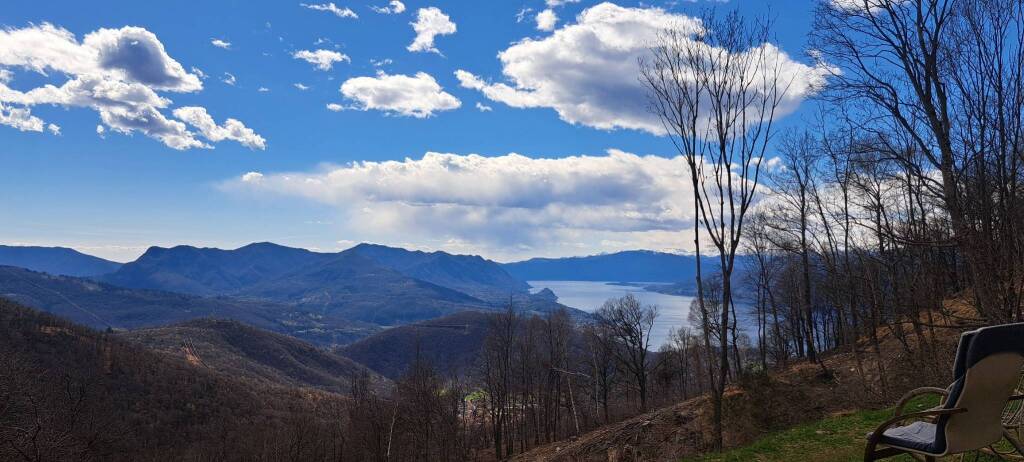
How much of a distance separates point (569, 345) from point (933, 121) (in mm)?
46032

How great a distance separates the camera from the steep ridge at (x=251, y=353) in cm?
12888

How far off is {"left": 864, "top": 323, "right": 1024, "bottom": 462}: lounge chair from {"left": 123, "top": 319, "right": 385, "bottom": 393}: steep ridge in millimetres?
128336

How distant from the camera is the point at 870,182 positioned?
50.9 feet

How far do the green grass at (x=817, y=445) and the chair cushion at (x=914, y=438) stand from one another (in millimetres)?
2913

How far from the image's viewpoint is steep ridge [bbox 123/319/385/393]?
5074 inches

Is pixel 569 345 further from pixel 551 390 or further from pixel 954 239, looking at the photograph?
pixel 954 239

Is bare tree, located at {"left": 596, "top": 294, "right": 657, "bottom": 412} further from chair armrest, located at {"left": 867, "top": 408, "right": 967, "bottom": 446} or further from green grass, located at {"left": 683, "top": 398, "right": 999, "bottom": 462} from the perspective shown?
chair armrest, located at {"left": 867, "top": 408, "right": 967, "bottom": 446}

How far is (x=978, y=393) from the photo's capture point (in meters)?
3.53

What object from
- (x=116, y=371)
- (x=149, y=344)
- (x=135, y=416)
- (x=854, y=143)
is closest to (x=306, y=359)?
(x=149, y=344)

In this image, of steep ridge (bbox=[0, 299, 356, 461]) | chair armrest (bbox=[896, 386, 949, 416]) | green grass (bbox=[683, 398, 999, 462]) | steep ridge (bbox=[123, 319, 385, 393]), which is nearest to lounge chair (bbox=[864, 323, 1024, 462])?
chair armrest (bbox=[896, 386, 949, 416])

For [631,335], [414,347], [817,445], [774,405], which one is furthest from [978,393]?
[414,347]

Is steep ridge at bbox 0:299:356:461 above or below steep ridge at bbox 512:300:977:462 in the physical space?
below

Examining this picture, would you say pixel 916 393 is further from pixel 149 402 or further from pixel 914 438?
pixel 149 402

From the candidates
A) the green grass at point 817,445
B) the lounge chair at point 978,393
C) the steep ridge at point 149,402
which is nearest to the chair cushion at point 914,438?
the lounge chair at point 978,393
